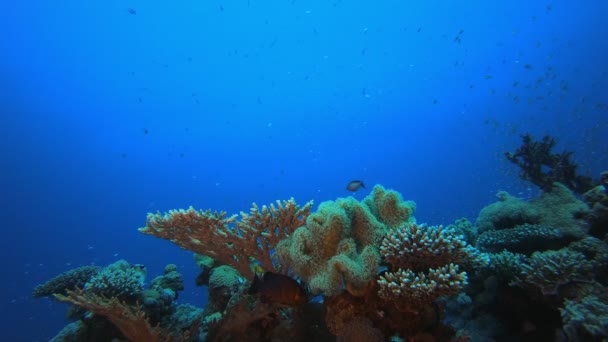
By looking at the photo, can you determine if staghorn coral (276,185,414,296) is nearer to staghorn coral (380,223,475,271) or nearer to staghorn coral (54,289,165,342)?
staghorn coral (380,223,475,271)

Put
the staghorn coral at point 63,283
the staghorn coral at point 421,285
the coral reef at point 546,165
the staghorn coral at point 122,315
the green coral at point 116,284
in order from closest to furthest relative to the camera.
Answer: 1. the staghorn coral at point 421,285
2. the staghorn coral at point 122,315
3. the green coral at point 116,284
4. the staghorn coral at point 63,283
5. the coral reef at point 546,165

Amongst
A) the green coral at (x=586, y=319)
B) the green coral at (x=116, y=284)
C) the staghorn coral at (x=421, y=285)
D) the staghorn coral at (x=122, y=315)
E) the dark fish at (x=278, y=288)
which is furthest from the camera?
the green coral at (x=116, y=284)

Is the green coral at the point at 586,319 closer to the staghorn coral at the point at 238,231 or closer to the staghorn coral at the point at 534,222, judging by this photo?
the staghorn coral at the point at 534,222

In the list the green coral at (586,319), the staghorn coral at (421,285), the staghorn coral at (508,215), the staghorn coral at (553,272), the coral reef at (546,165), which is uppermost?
the coral reef at (546,165)

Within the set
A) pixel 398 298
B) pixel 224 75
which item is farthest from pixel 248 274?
pixel 224 75

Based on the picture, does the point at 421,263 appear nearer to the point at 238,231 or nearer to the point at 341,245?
the point at 341,245

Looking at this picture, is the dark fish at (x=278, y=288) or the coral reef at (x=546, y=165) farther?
the coral reef at (x=546, y=165)

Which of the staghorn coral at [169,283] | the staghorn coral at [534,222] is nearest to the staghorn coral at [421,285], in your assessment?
the staghorn coral at [534,222]

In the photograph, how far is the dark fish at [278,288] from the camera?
3.51m

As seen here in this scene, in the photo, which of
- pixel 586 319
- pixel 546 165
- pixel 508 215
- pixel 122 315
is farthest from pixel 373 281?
pixel 546 165

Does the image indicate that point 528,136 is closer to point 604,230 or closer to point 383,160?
point 604,230

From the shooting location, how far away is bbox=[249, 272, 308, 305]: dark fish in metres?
3.51

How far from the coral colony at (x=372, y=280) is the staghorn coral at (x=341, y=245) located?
0.01 metres

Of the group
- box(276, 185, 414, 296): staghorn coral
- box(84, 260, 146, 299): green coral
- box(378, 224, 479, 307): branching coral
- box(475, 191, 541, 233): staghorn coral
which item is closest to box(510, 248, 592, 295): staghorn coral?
box(378, 224, 479, 307): branching coral
